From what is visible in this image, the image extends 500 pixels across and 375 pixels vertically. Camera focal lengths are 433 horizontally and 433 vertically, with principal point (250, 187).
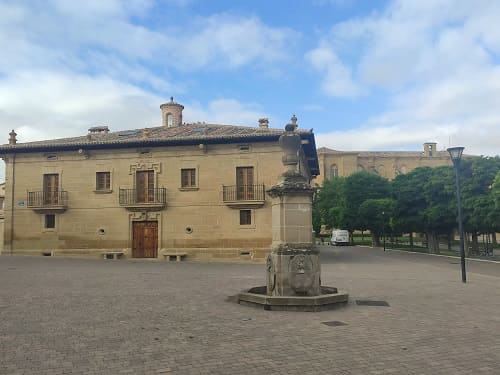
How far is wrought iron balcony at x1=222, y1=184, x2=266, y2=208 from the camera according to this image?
2344cm

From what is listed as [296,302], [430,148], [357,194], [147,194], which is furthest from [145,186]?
[430,148]

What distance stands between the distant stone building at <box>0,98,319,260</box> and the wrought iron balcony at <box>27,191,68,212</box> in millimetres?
61

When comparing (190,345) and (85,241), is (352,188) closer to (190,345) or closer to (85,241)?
(85,241)

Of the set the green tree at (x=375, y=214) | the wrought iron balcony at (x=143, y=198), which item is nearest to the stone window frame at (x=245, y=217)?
the wrought iron balcony at (x=143, y=198)

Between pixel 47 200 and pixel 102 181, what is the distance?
139 inches

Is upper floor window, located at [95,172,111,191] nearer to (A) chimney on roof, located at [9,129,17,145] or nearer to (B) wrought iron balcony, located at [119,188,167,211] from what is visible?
(B) wrought iron balcony, located at [119,188,167,211]

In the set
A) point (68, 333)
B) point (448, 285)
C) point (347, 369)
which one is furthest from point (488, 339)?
point (448, 285)

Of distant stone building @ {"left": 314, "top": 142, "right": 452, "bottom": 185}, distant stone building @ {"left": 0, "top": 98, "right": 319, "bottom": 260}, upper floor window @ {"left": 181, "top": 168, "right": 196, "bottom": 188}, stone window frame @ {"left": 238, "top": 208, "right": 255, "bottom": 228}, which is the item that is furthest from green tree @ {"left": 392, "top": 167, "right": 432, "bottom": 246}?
distant stone building @ {"left": 314, "top": 142, "right": 452, "bottom": 185}

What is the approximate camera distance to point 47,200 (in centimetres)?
2580

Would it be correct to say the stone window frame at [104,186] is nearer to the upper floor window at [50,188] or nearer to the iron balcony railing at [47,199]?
the iron balcony railing at [47,199]

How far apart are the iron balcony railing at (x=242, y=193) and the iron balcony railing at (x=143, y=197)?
11.8ft

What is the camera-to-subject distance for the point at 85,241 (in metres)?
25.1

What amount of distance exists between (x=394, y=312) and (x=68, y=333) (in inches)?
227

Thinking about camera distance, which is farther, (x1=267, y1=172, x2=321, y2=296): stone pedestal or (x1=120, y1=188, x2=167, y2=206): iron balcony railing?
(x1=120, y1=188, x2=167, y2=206): iron balcony railing
